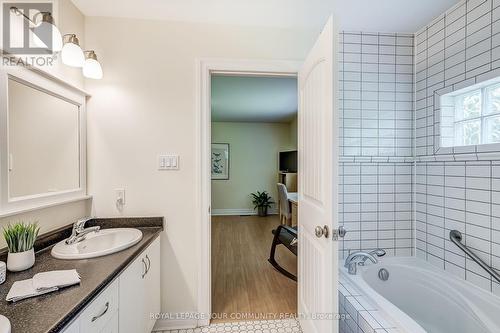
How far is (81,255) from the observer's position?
117 centimetres

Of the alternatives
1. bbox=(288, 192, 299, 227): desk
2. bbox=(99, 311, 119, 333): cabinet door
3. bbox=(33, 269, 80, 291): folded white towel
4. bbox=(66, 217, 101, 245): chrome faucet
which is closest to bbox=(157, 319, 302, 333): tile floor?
bbox=(99, 311, 119, 333): cabinet door

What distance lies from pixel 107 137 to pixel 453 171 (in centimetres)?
246

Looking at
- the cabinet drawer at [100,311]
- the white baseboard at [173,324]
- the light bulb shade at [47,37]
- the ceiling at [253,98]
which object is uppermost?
the ceiling at [253,98]

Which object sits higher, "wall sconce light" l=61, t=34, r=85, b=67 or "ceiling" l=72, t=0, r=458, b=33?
"ceiling" l=72, t=0, r=458, b=33

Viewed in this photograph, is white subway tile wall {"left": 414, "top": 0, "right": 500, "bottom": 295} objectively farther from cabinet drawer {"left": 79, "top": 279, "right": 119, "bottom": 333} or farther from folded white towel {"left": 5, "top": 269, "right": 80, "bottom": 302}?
folded white towel {"left": 5, "top": 269, "right": 80, "bottom": 302}

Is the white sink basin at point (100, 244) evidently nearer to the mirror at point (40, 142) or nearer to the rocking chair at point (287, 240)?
the mirror at point (40, 142)

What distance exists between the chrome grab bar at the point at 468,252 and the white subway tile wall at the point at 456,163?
0.03 m

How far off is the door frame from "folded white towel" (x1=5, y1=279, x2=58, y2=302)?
96 cm

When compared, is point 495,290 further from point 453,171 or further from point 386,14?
point 386,14

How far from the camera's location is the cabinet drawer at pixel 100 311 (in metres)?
0.86

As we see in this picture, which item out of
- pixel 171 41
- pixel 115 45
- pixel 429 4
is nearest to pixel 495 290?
pixel 429 4

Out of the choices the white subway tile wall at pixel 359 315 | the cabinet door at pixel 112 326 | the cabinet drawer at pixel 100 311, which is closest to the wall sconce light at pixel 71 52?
the cabinet drawer at pixel 100 311

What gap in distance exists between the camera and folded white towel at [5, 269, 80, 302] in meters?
0.83

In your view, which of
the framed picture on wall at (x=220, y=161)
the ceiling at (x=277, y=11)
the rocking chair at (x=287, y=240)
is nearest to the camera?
the ceiling at (x=277, y=11)
